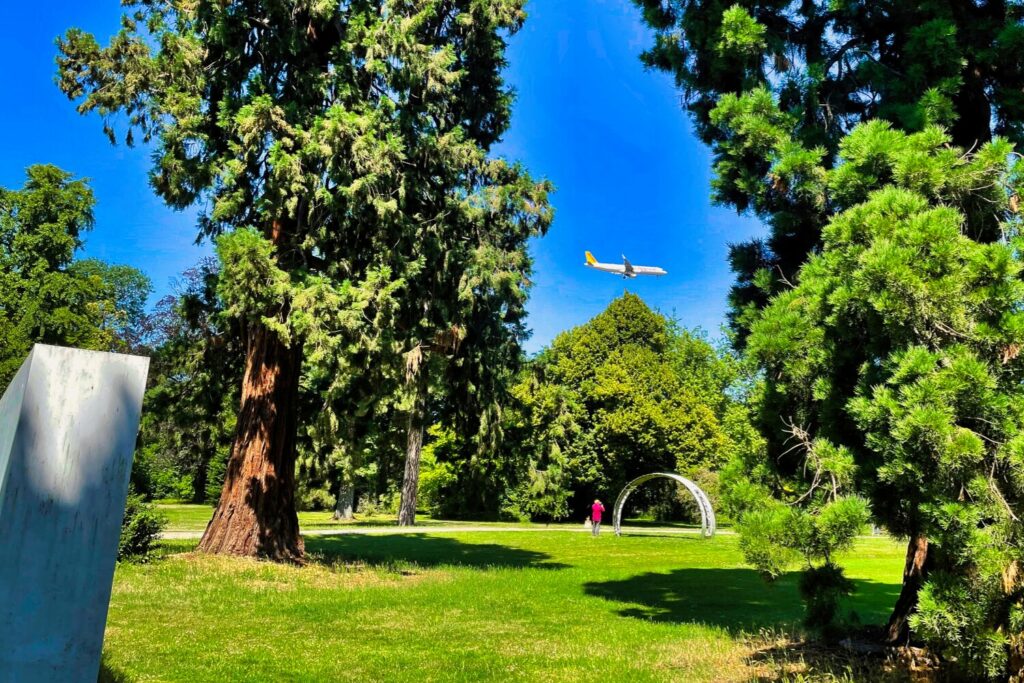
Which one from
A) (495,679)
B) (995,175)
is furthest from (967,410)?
(495,679)

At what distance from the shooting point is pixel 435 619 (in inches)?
389

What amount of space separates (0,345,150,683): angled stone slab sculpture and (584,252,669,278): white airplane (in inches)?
2708

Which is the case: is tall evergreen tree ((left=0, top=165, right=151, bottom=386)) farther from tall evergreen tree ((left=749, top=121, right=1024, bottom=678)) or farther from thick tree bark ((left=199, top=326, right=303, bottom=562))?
tall evergreen tree ((left=749, top=121, right=1024, bottom=678))

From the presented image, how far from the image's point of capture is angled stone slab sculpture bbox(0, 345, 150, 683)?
2773mm

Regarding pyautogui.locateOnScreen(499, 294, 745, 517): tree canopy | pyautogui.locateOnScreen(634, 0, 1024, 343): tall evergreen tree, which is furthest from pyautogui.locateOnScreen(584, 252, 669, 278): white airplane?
pyautogui.locateOnScreen(634, 0, 1024, 343): tall evergreen tree

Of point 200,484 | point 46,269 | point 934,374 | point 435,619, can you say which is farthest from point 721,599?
point 200,484

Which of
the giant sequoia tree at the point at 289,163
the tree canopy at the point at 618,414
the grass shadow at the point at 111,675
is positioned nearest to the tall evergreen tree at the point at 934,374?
the grass shadow at the point at 111,675

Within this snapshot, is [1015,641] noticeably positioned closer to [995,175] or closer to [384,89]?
[995,175]

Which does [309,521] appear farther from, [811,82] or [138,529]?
[811,82]

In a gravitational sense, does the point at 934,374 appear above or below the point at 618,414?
below

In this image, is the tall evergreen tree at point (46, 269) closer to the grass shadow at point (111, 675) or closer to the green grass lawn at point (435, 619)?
the green grass lawn at point (435, 619)

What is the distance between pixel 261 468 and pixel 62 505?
456 inches

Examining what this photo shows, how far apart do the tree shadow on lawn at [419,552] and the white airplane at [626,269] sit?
51.0 metres

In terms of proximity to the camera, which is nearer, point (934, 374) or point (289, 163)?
point (934, 374)
